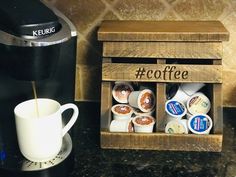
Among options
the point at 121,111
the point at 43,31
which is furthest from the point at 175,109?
the point at 43,31

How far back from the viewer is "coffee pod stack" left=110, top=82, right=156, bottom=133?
899mm

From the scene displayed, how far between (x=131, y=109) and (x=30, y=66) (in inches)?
12.3

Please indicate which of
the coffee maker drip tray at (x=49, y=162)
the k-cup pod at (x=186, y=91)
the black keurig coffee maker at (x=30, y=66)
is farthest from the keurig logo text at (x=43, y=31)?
the k-cup pod at (x=186, y=91)

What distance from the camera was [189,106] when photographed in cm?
92

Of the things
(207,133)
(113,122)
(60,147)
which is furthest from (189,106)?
(60,147)

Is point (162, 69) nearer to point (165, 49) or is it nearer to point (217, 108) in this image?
point (165, 49)

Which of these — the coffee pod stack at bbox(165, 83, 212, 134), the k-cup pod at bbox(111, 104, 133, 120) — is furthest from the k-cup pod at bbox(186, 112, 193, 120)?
the k-cup pod at bbox(111, 104, 133, 120)

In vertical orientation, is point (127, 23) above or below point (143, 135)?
above

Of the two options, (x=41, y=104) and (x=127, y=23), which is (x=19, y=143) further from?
(x=127, y=23)

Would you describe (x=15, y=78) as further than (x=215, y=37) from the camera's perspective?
No

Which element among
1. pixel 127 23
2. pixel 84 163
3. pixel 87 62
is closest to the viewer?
pixel 84 163

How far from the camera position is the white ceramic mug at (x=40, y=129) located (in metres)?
0.73

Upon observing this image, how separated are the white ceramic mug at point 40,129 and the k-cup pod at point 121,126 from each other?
5.1 inches

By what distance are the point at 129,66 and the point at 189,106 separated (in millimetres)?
164
